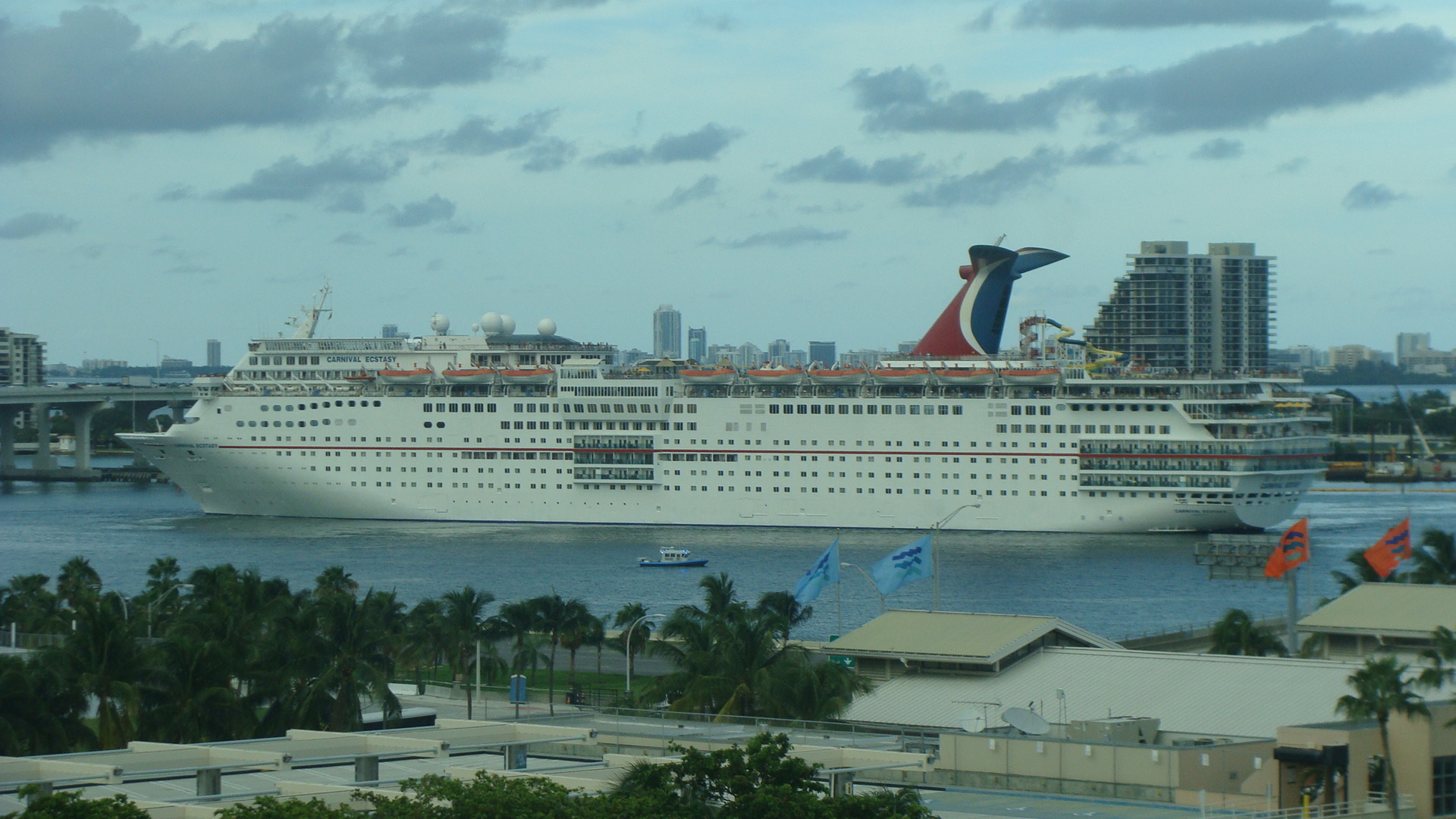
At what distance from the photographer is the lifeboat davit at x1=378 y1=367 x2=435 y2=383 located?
63844mm

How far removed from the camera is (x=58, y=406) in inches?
4193

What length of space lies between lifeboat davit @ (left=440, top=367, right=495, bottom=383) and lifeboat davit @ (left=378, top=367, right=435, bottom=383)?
0.56 metres

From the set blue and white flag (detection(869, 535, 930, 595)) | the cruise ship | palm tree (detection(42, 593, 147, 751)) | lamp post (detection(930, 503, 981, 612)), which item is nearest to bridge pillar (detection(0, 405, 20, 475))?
the cruise ship

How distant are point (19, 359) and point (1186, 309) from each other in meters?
97.5

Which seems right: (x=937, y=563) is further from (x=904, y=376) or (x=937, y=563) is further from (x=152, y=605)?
(x=904, y=376)

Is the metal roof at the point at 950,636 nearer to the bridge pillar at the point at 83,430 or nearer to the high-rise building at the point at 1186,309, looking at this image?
the bridge pillar at the point at 83,430

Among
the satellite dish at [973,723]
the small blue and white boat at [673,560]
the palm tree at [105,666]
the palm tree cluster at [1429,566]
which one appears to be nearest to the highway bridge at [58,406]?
the small blue and white boat at [673,560]

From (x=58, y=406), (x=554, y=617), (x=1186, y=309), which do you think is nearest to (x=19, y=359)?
(x=58, y=406)

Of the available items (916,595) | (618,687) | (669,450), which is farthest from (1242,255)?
(618,687)

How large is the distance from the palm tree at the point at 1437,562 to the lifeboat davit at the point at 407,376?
128 feet

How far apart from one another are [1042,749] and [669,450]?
44.0 m

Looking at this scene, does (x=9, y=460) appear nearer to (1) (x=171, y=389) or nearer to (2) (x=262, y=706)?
(1) (x=171, y=389)

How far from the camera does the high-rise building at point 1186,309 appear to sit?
165500 millimetres

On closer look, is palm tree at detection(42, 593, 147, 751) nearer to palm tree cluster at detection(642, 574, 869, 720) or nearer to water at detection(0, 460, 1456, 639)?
palm tree cluster at detection(642, 574, 869, 720)
